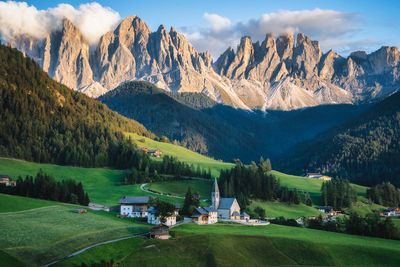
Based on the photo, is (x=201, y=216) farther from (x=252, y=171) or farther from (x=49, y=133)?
(x=49, y=133)

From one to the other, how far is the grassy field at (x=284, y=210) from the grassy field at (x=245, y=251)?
37.9 metres

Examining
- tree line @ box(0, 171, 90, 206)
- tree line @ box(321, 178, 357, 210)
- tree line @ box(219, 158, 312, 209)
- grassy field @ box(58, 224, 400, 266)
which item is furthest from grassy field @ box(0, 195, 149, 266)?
tree line @ box(321, 178, 357, 210)

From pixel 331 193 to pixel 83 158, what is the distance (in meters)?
99.3

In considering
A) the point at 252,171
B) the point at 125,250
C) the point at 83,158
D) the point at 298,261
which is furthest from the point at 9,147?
the point at 298,261

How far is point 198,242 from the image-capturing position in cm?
7456

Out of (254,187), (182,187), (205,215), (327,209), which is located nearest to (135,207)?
(205,215)

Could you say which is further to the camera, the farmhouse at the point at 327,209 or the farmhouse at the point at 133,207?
the farmhouse at the point at 327,209

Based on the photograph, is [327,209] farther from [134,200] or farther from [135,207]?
[135,207]

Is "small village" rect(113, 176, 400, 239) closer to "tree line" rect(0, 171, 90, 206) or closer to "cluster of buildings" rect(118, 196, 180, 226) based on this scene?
"cluster of buildings" rect(118, 196, 180, 226)

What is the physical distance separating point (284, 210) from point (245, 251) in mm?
58591

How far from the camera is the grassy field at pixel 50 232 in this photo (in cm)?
5846

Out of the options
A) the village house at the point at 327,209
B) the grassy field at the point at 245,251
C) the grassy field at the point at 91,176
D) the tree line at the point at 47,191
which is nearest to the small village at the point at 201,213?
the grassy field at the point at 245,251

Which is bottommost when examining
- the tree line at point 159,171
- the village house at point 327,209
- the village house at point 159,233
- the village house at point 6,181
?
the village house at point 159,233

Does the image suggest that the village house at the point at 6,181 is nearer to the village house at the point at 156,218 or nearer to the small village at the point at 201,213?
the small village at the point at 201,213
